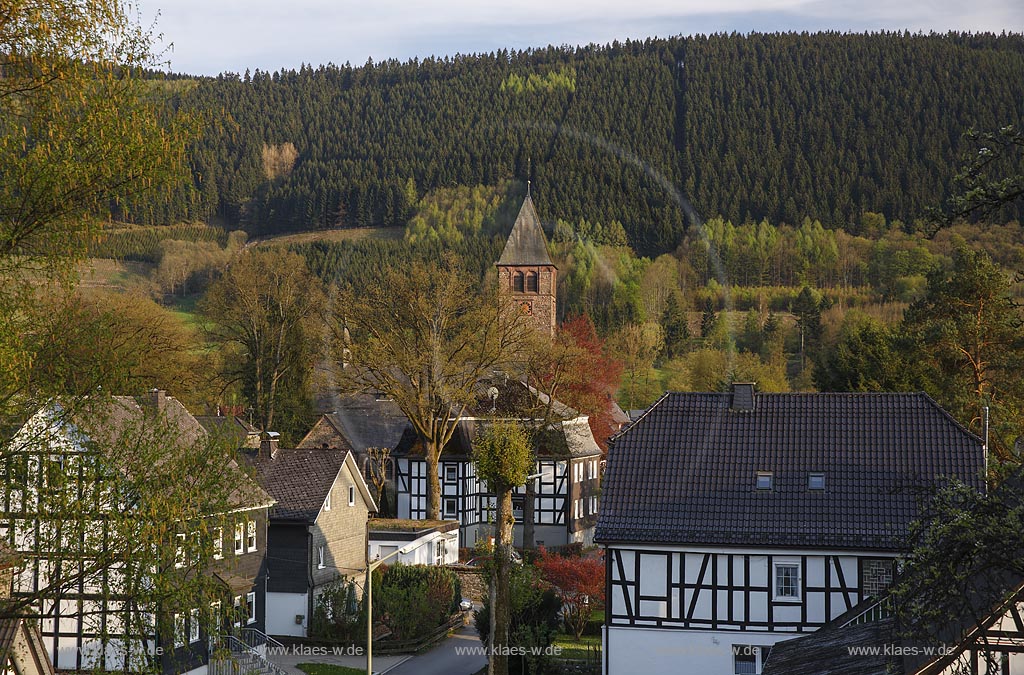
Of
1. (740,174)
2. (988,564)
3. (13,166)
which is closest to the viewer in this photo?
(988,564)

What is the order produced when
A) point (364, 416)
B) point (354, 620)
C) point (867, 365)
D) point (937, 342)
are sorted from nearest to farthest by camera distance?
point (354, 620), point (937, 342), point (867, 365), point (364, 416)

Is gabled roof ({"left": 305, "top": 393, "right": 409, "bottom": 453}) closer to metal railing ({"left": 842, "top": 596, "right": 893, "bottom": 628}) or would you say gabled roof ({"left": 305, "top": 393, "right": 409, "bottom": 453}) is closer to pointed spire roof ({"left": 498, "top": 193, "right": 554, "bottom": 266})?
pointed spire roof ({"left": 498, "top": 193, "right": 554, "bottom": 266})

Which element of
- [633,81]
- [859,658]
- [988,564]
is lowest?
[859,658]

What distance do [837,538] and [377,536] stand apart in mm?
18219

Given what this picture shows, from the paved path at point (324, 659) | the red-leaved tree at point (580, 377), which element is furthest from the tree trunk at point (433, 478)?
the paved path at point (324, 659)

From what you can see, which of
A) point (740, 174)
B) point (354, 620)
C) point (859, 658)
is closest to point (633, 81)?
point (740, 174)

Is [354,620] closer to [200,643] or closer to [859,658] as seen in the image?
[200,643]

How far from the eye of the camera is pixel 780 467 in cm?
2627

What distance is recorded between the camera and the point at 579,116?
5527 inches

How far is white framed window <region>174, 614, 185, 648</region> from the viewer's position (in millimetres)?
12094

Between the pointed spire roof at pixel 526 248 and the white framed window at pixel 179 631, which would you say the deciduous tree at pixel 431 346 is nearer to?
the white framed window at pixel 179 631

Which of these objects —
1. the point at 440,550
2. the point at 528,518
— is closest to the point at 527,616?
the point at 440,550

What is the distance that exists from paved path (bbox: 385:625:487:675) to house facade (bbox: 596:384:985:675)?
19.1 ft

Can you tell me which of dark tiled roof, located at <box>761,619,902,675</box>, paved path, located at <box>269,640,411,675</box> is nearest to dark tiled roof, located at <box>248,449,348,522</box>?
paved path, located at <box>269,640,411,675</box>
